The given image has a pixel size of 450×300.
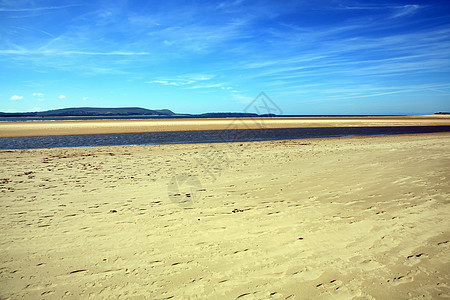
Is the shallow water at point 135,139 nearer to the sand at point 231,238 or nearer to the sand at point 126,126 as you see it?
the sand at point 126,126

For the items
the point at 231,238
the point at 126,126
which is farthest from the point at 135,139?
the point at 231,238

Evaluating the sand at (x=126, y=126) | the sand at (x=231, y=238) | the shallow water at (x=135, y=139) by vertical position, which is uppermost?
the sand at (x=126, y=126)

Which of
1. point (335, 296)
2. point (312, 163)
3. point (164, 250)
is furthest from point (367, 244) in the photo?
point (312, 163)

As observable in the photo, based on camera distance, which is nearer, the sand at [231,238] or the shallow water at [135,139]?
the sand at [231,238]

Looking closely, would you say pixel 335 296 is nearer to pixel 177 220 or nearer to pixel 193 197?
pixel 177 220

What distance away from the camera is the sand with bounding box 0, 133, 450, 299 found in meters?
3.26

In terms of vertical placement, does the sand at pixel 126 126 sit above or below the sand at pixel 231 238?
above

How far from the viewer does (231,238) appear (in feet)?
14.8

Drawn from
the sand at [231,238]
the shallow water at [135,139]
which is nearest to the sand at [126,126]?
the shallow water at [135,139]

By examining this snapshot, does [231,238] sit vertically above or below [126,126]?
below

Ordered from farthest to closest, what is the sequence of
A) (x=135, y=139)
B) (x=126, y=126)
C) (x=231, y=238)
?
(x=126, y=126)
(x=135, y=139)
(x=231, y=238)

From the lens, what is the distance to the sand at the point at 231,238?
3.26 metres

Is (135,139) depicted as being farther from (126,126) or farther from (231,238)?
(231,238)

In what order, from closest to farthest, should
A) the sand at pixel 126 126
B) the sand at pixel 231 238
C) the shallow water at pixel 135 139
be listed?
the sand at pixel 231 238 → the shallow water at pixel 135 139 → the sand at pixel 126 126
